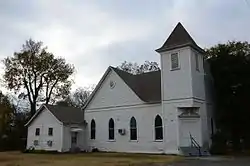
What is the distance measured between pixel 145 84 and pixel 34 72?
20110 millimetres

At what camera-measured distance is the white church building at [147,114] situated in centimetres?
2766

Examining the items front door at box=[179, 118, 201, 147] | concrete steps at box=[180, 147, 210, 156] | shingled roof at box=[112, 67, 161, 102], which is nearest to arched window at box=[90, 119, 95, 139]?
shingled roof at box=[112, 67, 161, 102]

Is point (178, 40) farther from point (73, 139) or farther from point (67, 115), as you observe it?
point (73, 139)

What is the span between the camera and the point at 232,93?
28484 millimetres

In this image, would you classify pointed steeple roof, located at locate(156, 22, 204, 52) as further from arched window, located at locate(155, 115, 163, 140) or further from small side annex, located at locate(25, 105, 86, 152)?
small side annex, located at locate(25, 105, 86, 152)

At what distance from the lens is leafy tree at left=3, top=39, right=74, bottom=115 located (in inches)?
1850

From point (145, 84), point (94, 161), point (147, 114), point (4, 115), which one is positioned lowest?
point (94, 161)

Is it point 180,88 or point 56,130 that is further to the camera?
point 56,130

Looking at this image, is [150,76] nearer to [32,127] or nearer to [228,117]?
[228,117]

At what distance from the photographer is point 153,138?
29406 millimetres

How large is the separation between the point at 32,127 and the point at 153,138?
14.5 m

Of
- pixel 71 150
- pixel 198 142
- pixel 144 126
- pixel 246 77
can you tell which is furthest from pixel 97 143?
pixel 246 77

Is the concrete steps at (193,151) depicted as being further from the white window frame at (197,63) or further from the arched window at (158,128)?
the white window frame at (197,63)

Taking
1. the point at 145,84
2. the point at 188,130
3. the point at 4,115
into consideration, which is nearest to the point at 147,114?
the point at 188,130
